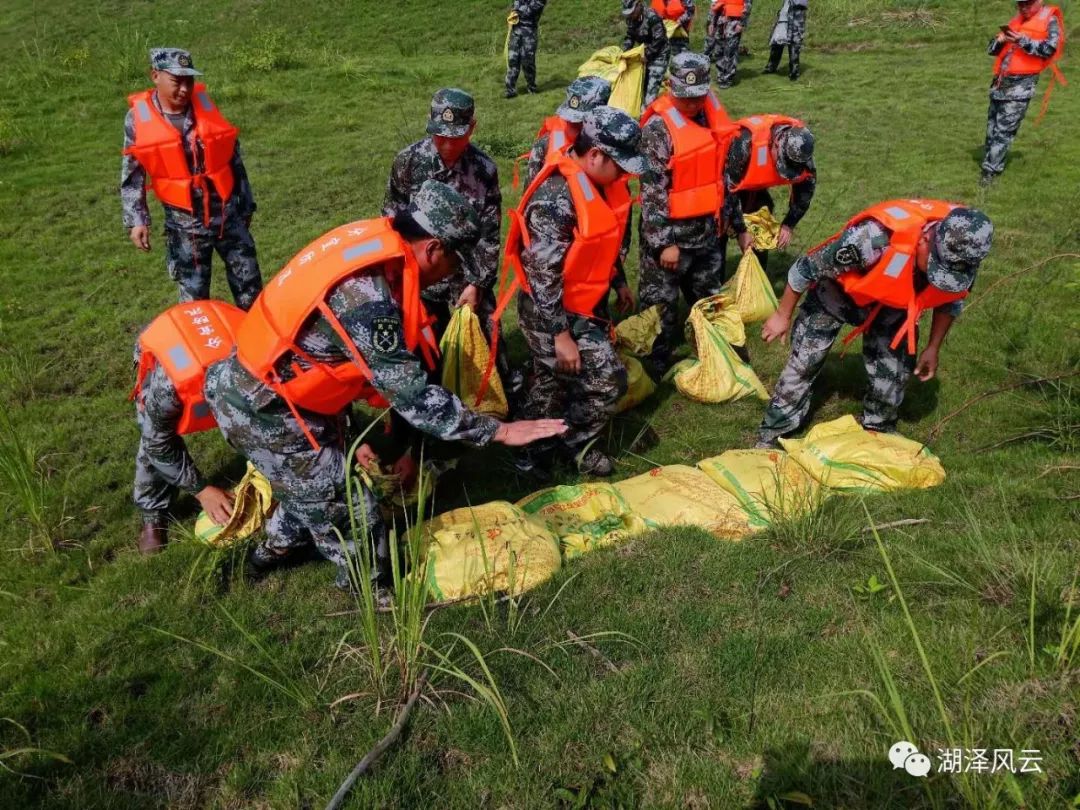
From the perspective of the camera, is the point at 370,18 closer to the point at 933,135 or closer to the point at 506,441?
the point at 933,135

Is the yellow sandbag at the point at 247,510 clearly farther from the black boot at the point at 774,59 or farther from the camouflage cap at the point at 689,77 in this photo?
the black boot at the point at 774,59

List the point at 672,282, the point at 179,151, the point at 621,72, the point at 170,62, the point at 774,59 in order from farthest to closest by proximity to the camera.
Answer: the point at 774,59
the point at 621,72
the point at 672,282
the point at 179,151
the point at 170,62

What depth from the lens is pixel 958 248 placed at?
3.58 meters

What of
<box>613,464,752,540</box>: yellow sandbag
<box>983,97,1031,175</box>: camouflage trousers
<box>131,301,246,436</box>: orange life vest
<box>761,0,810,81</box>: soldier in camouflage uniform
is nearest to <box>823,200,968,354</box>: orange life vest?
<box>613,464,752,540</box>: yellow sandbag

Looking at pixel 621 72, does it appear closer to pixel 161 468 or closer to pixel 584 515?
pixel 584 515

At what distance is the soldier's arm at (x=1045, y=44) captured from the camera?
322 inches

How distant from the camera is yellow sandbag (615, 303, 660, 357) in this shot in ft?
16.8

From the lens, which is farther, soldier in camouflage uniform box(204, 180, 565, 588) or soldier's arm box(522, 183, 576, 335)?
soldier's arm box(522, 183, 576, 335)

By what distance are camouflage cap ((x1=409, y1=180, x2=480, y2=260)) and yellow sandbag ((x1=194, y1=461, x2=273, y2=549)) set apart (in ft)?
5.55

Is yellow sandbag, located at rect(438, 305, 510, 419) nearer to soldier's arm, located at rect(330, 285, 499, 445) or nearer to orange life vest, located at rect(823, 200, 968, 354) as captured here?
soldier's arm, located at rect(330, 285, 499, 445)

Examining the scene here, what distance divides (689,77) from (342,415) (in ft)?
10.9

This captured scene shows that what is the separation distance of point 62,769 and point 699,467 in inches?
123

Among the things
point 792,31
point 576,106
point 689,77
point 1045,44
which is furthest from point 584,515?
point 792,31

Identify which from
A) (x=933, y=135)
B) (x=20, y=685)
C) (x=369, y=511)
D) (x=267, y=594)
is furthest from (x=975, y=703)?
(x=933, y=135)
